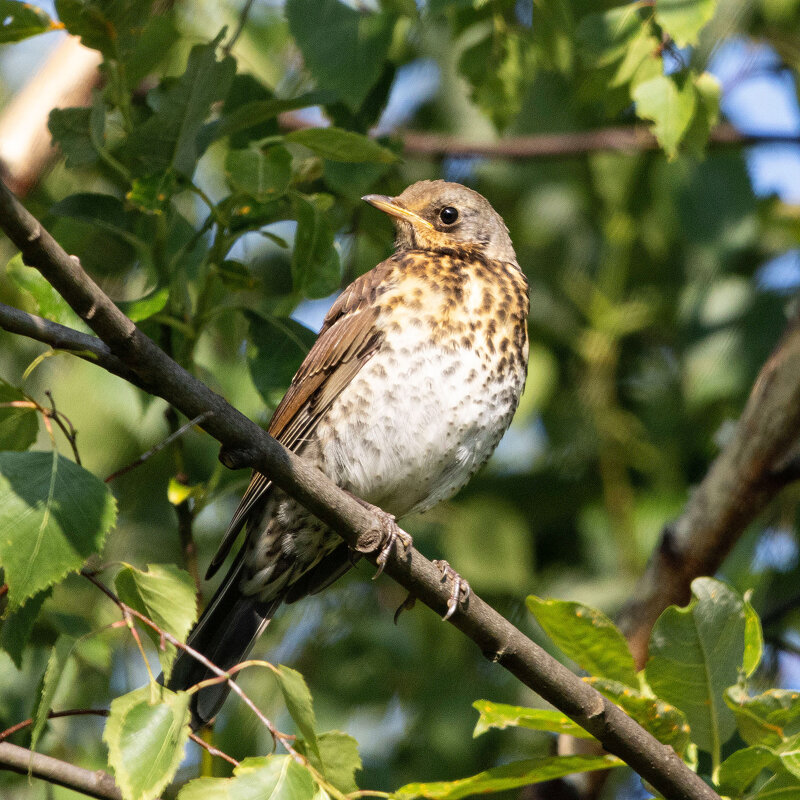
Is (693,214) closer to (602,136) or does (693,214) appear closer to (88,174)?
(602,136)

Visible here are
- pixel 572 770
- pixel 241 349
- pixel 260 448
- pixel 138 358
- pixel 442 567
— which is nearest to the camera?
pixel 138 358

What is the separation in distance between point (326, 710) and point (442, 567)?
54.3 inches

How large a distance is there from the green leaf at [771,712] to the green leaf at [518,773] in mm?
296

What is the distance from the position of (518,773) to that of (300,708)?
2.20 feet

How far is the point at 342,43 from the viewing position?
313 centimetres

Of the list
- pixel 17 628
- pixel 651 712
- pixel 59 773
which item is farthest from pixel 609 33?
pixel 59 773

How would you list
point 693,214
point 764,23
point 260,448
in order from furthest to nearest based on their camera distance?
point 764,23, point 693,214, point 260,448

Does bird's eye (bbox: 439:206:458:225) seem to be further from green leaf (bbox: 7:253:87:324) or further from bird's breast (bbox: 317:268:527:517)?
green leaf (bbox: 7:253:87:324)

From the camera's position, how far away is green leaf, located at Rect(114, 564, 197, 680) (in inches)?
88.9

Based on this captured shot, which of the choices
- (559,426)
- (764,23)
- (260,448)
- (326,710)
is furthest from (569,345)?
(260,448)

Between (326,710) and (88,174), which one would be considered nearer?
(326,710)

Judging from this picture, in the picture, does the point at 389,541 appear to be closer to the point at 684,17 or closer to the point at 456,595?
the point at 456,595

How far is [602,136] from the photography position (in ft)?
16.1

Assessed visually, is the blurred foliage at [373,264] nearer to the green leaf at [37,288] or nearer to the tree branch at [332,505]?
the green leaf at [37,288]
